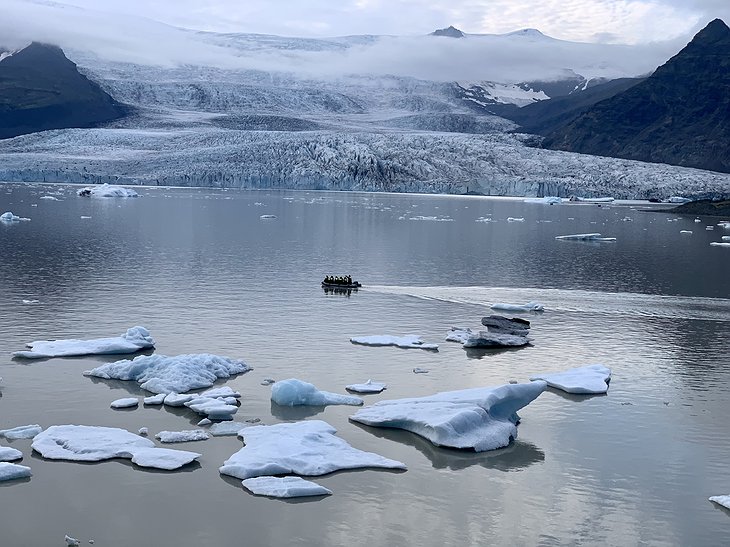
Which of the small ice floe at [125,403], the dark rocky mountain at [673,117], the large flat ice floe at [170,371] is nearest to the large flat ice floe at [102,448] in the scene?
the small ice floe at [125,403]

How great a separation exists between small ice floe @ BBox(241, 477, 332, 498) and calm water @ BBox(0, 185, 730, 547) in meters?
0.15

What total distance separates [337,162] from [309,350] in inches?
2381

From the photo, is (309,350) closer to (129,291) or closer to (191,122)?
(129,291)

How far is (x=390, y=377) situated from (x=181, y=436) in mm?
4769

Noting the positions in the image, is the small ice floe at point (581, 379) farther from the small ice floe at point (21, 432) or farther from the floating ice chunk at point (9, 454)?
the floating ice chunk at point (9, 454)

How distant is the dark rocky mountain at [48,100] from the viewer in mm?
116125

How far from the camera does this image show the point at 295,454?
432 inches

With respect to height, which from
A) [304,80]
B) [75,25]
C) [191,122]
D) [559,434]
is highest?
[75,25]

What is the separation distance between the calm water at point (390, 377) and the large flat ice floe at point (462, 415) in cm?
20

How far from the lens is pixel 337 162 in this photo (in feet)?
251

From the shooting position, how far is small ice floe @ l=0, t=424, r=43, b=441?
11.4m

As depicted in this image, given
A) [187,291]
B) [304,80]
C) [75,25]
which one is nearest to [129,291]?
[187,291]

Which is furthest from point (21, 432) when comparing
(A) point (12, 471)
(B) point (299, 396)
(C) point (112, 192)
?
(C) point (112, 192)

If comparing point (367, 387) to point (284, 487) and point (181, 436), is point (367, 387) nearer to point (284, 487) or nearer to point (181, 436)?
point (181, 436)
